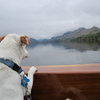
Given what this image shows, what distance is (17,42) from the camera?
1833 mm

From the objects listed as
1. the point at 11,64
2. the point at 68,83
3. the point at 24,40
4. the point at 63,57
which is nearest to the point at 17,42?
the point at 24,40

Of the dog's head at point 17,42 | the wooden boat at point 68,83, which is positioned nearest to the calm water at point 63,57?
the wooden boat at point 68,83

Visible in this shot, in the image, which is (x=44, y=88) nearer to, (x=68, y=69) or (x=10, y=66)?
(x=68, y=69)

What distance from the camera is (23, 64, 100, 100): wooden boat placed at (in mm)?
1911

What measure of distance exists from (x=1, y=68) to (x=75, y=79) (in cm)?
62

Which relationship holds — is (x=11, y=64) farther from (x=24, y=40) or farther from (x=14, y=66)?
(x=24, y=40)

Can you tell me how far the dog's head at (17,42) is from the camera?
5.91ft

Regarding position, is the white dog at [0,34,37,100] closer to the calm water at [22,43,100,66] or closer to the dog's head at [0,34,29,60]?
the dog's head at [0,34,29,60]

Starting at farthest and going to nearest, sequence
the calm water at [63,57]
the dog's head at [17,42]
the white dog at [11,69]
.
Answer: the calm water at [63,57] < the dog's head at [17,42] < the white dog at [11,69]

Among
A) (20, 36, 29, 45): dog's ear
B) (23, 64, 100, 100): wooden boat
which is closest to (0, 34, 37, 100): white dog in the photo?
(20, 36, 29, 45): dog's ear

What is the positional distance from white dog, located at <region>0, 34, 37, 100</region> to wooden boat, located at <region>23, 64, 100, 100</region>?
0.51ft

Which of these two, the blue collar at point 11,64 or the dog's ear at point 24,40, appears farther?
the dog's ear at point 24,40

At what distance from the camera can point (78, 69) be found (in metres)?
1.99

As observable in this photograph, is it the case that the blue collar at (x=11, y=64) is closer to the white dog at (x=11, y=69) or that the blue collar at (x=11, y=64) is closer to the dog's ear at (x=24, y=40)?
the white dog at (x=11, y=69)
